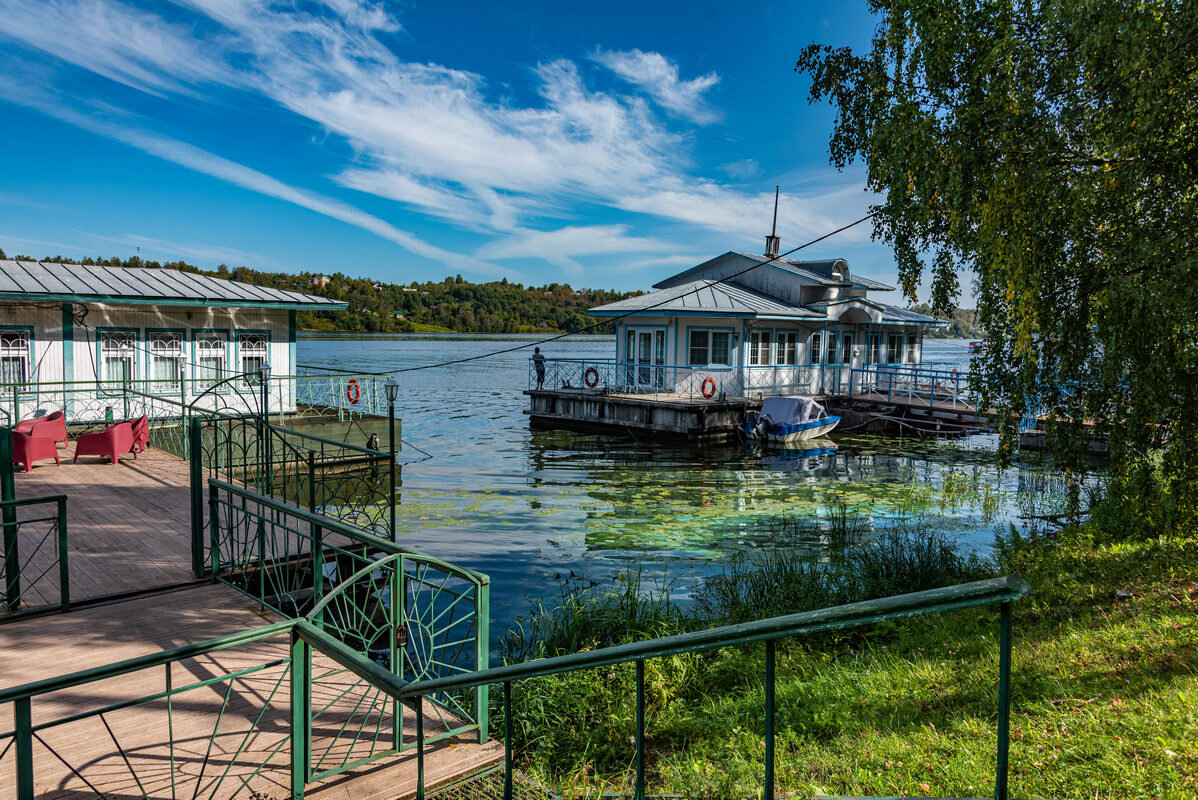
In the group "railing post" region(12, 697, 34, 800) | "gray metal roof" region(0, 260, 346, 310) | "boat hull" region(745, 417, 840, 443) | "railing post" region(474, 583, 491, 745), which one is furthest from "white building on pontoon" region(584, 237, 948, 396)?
"railing post" region(12, 697, 34, 800)

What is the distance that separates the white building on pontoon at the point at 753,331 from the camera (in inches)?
1055

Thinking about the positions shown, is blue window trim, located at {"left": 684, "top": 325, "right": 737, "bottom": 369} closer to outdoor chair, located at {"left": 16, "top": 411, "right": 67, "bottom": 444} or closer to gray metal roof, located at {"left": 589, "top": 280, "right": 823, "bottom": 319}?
gray metal roof, located at {"left": 589, "top": 280, "right": 823, "bottom": 319}

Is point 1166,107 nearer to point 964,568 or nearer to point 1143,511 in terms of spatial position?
point 1143,511

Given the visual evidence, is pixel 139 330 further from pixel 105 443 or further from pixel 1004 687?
pixel 1004 687

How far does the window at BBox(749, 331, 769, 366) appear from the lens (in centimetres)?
2780

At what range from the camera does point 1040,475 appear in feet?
58.1

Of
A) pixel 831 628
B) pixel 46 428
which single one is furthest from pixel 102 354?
pixel 831 628

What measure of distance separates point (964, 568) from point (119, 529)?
9945 millimetres

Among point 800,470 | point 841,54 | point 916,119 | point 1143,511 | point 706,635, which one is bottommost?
point 800,470

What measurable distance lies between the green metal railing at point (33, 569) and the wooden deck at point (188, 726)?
0.25m

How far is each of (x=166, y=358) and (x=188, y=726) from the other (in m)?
16.2

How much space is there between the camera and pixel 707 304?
2652 centimetres

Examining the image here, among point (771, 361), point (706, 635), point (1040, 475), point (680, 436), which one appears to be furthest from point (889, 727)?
point (771, 361)

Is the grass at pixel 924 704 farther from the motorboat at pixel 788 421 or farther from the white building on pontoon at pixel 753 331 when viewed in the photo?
the white building on pontoon at pixel 753 331
